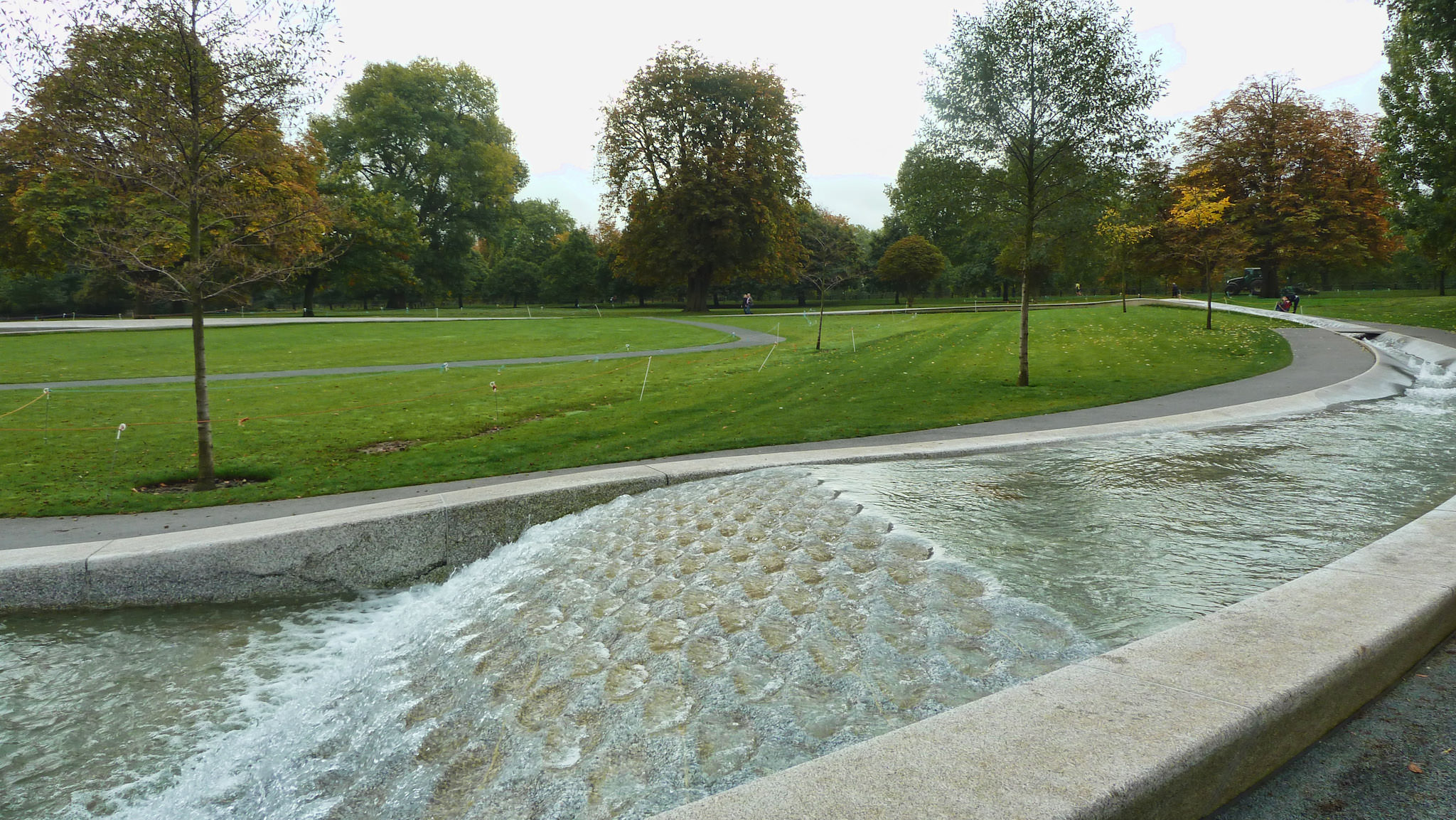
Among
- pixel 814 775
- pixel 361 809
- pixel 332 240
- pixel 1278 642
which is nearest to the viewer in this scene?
pixel 814 775

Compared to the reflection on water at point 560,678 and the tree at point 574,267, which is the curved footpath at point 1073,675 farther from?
the tree at point 574,267

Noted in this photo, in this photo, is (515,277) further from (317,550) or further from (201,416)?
(317,550)

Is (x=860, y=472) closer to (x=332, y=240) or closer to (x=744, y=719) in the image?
(x=744, y=719)

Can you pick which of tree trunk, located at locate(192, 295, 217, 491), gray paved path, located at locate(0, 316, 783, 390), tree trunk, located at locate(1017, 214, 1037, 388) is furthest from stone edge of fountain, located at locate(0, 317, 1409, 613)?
gray paved path, located at locate(0, 316, 783, 390)

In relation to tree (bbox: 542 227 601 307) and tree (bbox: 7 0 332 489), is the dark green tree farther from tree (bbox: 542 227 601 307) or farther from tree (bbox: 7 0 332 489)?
tree (bbox: 7 0 332 489)

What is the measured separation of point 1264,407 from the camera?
42.4 feet

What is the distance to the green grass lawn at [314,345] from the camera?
24.4 meters

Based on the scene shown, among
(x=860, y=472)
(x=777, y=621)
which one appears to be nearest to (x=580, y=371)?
(x=860, y=472)

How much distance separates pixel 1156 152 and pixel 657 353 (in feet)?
54.5

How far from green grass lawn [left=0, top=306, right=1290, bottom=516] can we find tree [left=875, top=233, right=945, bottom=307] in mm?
41988

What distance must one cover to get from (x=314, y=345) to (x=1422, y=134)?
4115cm

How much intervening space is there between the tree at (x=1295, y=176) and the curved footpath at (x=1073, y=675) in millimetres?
47447

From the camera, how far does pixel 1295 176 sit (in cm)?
4659

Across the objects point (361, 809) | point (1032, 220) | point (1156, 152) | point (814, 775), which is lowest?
Result: point (361, 809)
